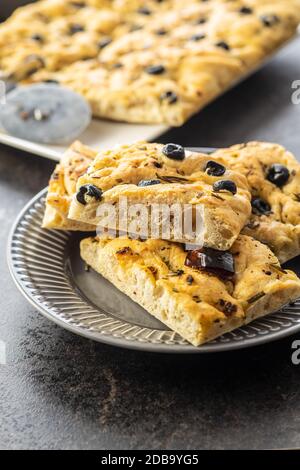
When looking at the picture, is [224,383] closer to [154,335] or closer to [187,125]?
[154,335]

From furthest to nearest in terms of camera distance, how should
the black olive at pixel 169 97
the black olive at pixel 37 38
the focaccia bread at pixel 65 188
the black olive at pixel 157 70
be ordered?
the black olive at pixel 37 38
the black olive at pixel 157 70
the black olive at pixel 169 97
the focaccia bread at pixel 65 188

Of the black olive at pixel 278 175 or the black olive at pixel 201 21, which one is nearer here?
the black olive at pixel 278 175

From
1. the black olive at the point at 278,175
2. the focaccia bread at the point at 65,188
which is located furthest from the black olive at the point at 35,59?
the black olive at the point at 278,175

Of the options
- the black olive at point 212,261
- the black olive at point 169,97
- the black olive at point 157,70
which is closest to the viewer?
the black olive at point 212,261

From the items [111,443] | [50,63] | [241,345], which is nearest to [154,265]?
[241,345]

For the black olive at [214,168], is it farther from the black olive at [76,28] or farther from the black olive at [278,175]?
the black olive at [76,28]

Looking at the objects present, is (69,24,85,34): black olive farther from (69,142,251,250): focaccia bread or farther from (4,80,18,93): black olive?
(69,142,251,250): focaccia bread
